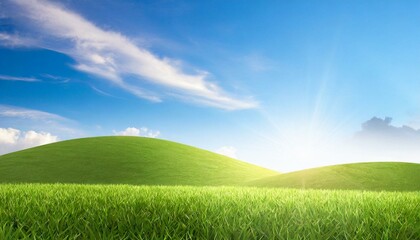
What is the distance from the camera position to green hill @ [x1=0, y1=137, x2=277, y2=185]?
1651 inches

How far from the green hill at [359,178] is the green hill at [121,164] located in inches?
443

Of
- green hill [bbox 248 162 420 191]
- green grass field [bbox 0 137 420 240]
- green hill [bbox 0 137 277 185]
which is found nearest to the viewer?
green grass field [bbox 0 137 420 240]

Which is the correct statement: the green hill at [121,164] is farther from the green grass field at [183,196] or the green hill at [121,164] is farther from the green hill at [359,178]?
the green hill at [359,178]

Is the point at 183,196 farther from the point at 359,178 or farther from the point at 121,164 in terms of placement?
the point at 121,164

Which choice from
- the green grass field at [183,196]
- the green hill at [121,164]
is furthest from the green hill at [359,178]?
the green hill at [121,164]

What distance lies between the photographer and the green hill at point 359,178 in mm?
28281

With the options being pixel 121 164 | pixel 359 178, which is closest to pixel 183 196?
pixel 359 178

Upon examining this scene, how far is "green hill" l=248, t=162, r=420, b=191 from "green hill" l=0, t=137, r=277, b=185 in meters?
11.2

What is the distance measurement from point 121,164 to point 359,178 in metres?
28.7

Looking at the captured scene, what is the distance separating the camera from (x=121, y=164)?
47.2 metres

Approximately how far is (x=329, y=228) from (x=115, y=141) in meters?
55.1

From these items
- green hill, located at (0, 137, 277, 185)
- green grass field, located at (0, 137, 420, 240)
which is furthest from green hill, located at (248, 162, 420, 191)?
green hill, located at (0, 137, 277, 185)

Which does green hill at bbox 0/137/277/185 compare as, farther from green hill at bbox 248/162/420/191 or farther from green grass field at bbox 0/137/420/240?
green hill at bbox 248/162/420/191

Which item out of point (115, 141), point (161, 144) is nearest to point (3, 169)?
point (115, 141)
